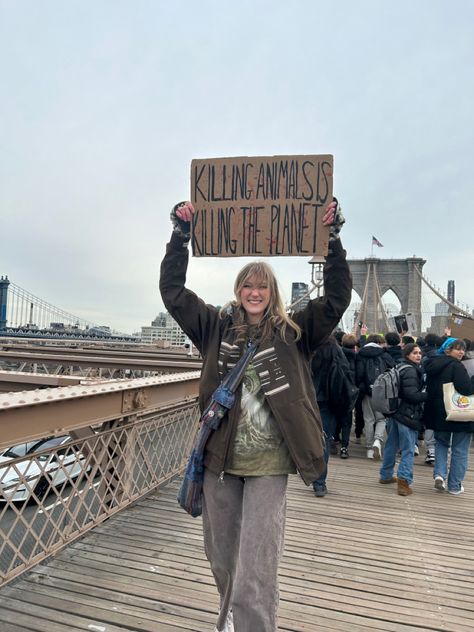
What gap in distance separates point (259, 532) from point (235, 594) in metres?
0.24

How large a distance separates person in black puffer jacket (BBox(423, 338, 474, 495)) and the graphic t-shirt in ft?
10.9

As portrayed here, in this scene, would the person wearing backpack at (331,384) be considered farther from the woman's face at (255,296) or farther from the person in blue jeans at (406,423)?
the woman's face at (255,296)

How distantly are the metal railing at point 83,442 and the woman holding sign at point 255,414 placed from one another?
2.77ft

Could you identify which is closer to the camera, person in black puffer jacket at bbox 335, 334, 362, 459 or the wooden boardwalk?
the wooden boardwalk

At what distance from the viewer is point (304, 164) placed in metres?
2.36

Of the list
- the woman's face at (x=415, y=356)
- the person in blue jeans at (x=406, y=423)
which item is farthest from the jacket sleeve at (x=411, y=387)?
the woman's face at (x=415, y=356)

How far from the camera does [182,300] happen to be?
208 cm

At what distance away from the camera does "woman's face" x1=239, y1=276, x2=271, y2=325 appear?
6.46ft

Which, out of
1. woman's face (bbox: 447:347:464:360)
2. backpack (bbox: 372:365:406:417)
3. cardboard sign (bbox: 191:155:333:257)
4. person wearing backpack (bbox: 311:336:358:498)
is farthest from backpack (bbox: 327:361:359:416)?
cardboard sign (bbox: 191:155:333:257)

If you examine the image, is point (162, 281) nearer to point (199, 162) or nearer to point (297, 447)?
point (199, 162)

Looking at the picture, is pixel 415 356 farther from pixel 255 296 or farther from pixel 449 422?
pixel 255 296

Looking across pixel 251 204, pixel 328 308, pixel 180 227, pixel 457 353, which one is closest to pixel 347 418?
pixel 457 353

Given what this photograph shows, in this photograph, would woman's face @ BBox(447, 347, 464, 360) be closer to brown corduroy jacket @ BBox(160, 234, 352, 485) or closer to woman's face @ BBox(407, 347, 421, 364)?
woman's face @ BBox(407, 347, 421, 364)

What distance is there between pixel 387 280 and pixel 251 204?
59.9 metres
